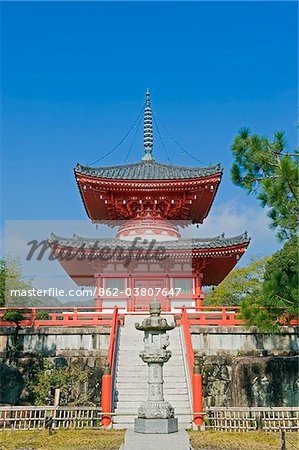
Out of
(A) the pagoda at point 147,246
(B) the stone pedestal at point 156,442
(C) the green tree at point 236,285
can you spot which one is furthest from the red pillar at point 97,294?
(C) the green tree at point 236,285

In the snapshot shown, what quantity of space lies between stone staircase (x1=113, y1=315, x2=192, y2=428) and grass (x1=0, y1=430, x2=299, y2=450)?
0.83m

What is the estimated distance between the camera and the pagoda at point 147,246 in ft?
68.0

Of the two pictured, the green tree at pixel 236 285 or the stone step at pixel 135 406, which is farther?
the green tree at pixel 236 285

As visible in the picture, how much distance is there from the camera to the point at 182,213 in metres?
24.3

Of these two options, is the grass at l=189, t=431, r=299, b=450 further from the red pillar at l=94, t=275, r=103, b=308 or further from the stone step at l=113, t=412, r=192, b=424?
the red pillar at l=94, t=275, r=103, b=308

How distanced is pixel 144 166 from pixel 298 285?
1713 cm

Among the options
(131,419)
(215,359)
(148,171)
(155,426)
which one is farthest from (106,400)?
(148,171)

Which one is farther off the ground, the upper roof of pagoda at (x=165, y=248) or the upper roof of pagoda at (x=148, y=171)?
the upper roof of pagoda at (x=148, y=171)

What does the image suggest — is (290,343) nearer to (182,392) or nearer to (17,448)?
(182,392)

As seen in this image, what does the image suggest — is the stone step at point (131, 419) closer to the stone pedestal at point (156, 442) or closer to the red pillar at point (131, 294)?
the stone pedestal at point (156, 442)

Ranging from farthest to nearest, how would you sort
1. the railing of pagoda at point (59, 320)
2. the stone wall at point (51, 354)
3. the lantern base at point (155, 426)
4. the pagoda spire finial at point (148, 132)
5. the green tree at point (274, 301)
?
the pagoda spire finial at point (148, 132)
the railing of pagoda at point (59, 320)
the stone wall at point (51, 354)
the green tree at point (274, 301)
the lantern base at point (155, 426)

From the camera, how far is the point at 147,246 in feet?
68.8

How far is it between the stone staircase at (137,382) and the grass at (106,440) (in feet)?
2.73

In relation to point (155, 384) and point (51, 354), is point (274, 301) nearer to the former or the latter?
point (155, 384)
